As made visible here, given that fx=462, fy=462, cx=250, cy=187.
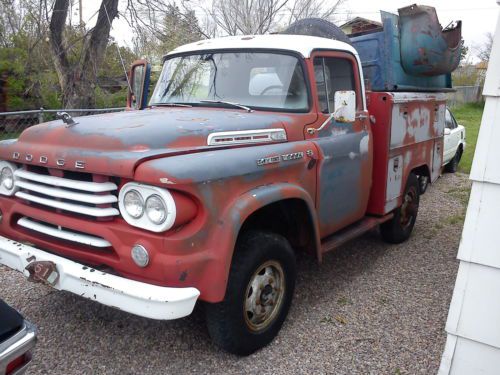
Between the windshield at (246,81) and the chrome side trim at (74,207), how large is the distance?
4.62 ft

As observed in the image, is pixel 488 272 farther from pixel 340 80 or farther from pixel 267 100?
pixel 340 80

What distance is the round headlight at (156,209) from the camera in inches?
97.1

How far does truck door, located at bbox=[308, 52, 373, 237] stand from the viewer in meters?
3.68

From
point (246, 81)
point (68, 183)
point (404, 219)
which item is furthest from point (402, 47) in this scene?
point (68, 183)

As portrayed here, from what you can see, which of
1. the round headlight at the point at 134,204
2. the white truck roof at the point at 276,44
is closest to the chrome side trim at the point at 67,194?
the round headlight at the point at 134,204

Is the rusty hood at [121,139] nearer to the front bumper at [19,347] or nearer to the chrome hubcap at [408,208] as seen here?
the front bumper at [19,347]

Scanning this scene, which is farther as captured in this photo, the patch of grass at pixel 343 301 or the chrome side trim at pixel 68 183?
the patch of grass at pixel 343 301

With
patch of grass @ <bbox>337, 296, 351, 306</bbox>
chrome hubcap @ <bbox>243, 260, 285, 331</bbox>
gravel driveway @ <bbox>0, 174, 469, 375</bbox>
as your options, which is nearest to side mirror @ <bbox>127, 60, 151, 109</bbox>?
gravel driveway @ <bbox>0, 174, 469, 375</bbox>

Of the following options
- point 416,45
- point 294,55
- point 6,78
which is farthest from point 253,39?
point 6,78

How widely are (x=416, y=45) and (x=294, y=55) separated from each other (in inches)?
80.3

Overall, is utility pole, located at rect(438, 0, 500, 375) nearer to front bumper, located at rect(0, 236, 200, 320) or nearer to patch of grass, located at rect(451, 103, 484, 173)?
front bumper, located at rect(0, 236, 200, 320)

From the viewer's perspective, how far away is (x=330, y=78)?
3.98m

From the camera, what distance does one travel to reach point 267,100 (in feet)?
12.0

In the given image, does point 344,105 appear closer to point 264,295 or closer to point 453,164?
point 264,295
